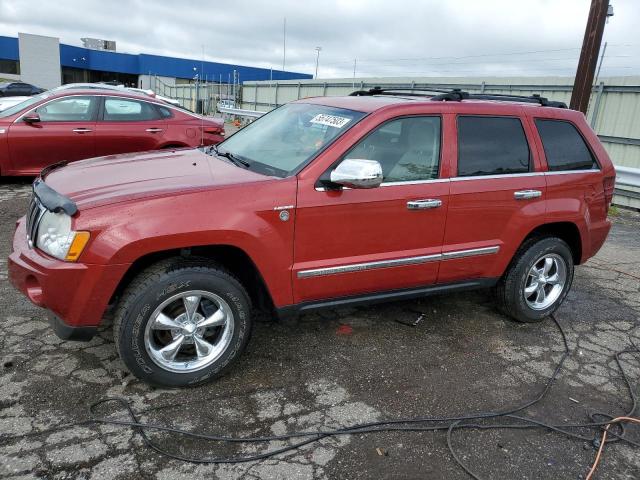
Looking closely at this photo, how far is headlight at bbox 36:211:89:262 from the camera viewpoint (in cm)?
282

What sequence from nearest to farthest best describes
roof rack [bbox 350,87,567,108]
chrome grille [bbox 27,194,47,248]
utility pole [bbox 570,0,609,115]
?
chrome grille [bbox 27,194,47,248] < roof rack [bbox 350,87,567,108] < utility pole [bbox 570,0,609,115]

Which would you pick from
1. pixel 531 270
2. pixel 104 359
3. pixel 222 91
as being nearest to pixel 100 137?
pixel 104 359

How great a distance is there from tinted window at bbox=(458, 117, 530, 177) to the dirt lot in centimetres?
134

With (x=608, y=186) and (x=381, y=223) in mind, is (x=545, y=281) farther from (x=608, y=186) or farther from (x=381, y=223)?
(x=381, y=223)

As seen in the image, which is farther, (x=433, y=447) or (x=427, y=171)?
(x=427, y=171)

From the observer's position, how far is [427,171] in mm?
3775

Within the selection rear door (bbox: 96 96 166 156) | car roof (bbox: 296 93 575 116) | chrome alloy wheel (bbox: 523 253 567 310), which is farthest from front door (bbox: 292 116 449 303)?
rear door (bbox: 96 96 166 156)

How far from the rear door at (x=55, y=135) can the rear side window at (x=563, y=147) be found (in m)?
6.51

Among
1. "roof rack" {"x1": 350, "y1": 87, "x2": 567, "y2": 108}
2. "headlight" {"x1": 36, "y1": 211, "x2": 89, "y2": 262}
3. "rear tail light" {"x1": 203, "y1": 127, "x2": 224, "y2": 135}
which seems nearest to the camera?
"headlight" {"x1": 36, "y1": 211, "x2": 89, "y2": 262}

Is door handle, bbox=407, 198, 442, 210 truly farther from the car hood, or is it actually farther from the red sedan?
the red sedan

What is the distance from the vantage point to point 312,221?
3328 mm

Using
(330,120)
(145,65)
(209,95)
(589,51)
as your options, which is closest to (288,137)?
(330,120)

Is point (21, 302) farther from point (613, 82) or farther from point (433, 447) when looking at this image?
point (613, 82)

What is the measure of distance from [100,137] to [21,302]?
176 inches
